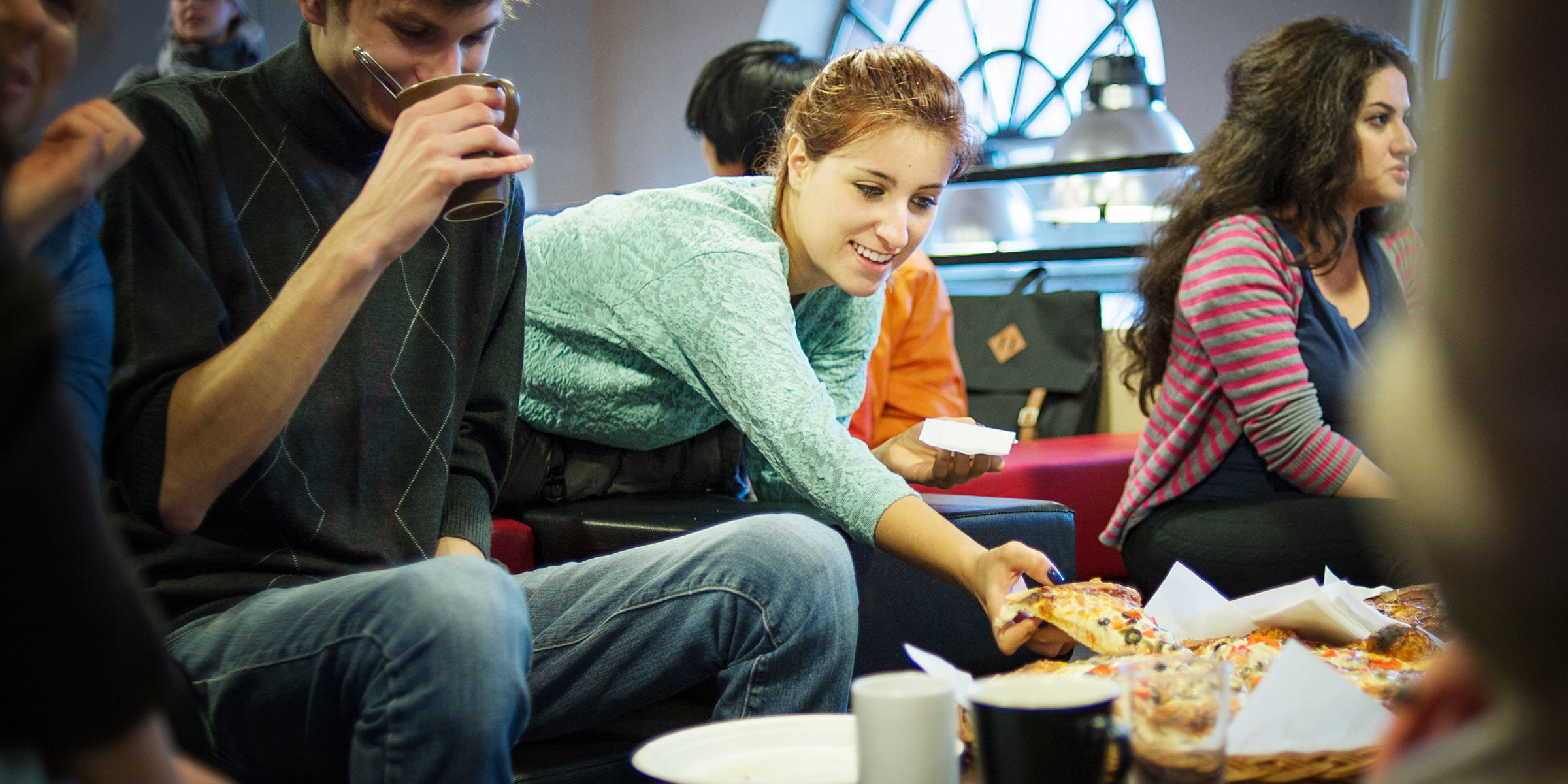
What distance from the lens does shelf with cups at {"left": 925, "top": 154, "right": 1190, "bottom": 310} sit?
4.45 metres

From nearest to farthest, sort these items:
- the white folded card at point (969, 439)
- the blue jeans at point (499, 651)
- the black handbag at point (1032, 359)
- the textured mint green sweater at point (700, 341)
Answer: the blue jeans at point (499, 651) → the textured mint green sweater at point (700, 341) → the white folded card at point (969, 439) → the black handbag at point (1032, 359)

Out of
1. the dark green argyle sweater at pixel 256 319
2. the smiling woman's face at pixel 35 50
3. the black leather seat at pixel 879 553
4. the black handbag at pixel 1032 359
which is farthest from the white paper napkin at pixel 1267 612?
the black handbag at pixel 1032 359

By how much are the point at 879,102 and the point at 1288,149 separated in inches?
34.9

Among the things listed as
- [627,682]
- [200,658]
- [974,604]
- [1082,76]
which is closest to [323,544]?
[200,658]

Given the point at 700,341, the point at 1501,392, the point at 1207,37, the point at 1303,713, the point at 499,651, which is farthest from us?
the point at 1207,37

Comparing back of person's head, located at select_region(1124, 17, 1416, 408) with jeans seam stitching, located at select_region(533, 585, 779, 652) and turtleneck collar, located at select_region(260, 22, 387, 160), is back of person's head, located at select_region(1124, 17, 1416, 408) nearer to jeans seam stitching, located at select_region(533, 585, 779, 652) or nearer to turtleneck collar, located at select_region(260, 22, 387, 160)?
jeans seam stitching, located at select_region(533, 585, 779, 652)

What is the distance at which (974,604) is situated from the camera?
1769 millimetres

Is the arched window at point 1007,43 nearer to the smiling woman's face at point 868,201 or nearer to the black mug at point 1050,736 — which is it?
the smiling woman's face at point 868,201

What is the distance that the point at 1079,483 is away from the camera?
276 centimetres

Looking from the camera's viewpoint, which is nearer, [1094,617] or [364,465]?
[1094,617]

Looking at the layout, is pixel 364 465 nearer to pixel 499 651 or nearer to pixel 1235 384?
pixel 499 651

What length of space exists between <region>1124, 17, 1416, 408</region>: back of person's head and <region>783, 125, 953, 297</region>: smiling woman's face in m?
0.65

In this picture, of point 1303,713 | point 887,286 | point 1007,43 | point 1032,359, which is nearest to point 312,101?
point 1303,713

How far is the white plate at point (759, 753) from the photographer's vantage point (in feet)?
2.97
